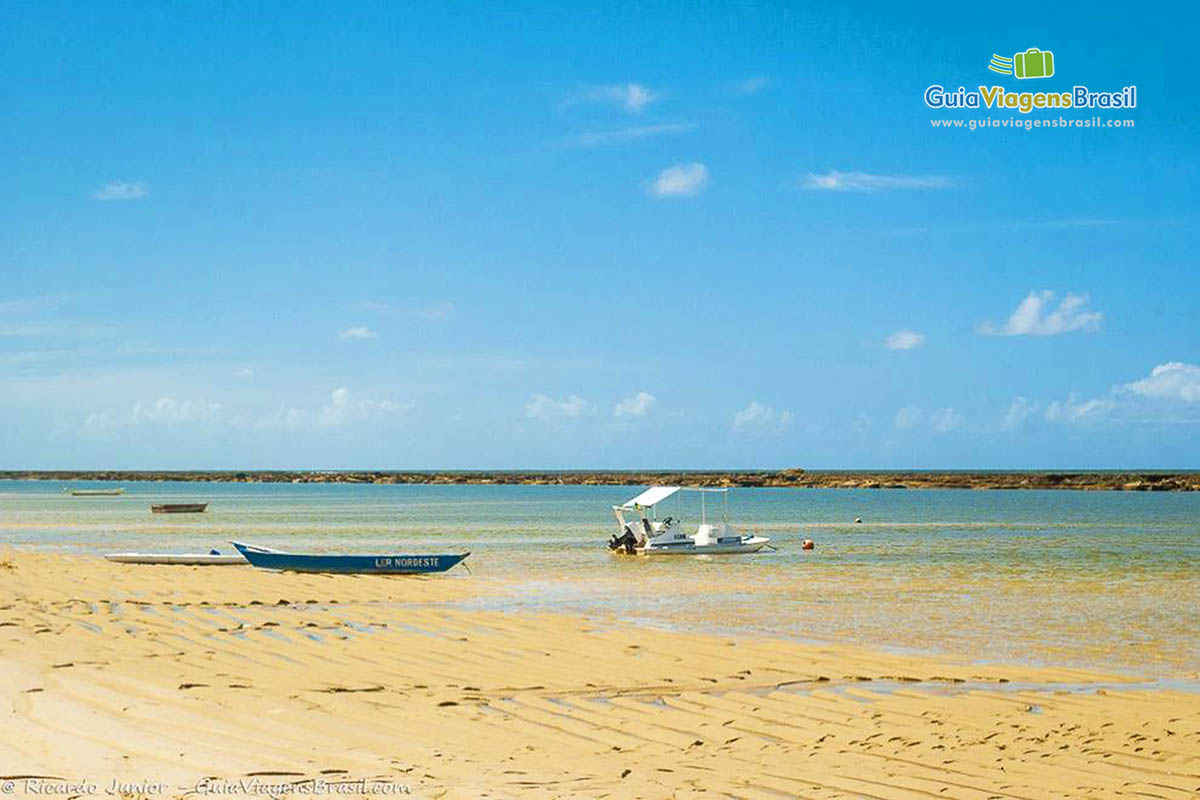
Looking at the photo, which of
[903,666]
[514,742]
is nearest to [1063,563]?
[903,666]

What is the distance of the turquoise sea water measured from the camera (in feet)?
61.4

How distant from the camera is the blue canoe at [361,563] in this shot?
29094mm

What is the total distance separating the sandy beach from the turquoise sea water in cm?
326

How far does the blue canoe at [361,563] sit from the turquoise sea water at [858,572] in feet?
4.31

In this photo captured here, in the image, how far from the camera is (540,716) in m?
10.5

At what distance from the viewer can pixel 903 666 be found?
48.0 ft

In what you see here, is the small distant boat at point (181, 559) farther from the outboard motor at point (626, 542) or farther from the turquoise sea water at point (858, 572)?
the outboard motor at point (626, 542)

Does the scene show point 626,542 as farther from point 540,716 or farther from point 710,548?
point 540,716

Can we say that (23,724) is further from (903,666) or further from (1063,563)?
(1063,563)

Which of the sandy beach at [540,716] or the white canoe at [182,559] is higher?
the sandy beach at [540,716]

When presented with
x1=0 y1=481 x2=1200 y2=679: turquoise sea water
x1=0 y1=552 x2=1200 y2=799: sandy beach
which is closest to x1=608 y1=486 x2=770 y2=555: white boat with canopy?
x1=0 y1=481 x2=1200 y2=679: turquoise sea water

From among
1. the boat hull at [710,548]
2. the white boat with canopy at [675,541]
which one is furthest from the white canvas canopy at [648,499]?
the boat hull at [710,548]

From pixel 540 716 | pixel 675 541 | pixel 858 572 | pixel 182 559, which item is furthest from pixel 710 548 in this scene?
pixel 540 716

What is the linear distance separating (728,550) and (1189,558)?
15237 mm
